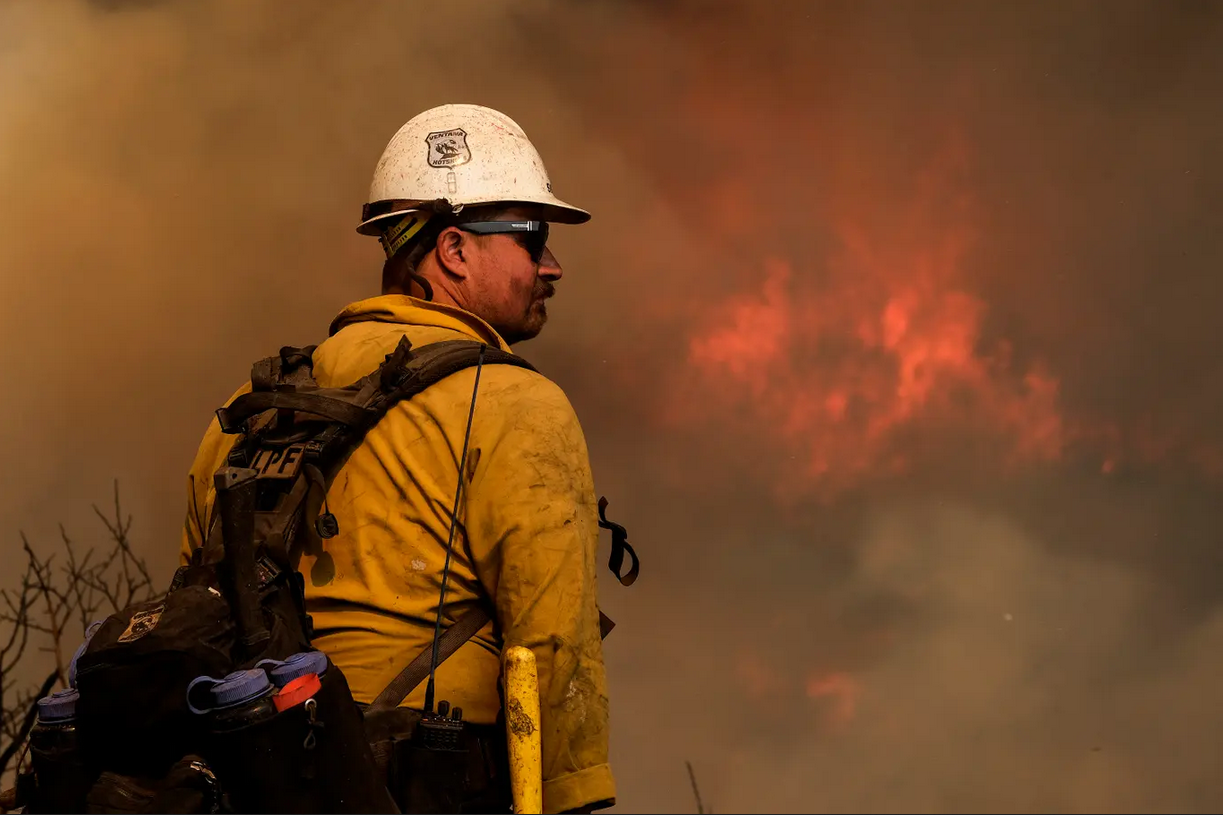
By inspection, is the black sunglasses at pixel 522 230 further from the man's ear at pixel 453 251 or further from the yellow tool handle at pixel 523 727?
the yellow tool handle at pixel 523 727

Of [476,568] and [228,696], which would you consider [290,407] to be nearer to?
[476,568]

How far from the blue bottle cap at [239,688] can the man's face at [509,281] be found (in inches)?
70.4

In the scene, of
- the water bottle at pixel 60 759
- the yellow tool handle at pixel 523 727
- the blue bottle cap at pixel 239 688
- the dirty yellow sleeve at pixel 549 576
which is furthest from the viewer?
the dirty yellow sleeve at pixel 549 576

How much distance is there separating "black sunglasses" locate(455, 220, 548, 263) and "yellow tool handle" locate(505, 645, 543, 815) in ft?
5.55

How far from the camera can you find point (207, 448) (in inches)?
178

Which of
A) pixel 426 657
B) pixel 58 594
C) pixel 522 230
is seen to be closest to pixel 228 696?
pixel 426 657

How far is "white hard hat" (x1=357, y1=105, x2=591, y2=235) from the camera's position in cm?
495

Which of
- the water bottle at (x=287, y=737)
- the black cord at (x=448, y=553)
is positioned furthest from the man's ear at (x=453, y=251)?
the water bottle at (x=287, y=737)

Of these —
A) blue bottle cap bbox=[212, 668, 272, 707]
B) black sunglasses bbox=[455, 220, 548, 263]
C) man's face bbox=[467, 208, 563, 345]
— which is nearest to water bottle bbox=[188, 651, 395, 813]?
blue bottle cap bbox=[212, 668, 272, 707]

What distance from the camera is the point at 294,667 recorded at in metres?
3.33

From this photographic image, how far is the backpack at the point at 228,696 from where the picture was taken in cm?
328

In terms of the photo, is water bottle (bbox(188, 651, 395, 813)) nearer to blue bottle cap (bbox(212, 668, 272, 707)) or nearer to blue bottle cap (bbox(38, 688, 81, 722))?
blue bottle cap (bbox(212, 668, 272, 707))

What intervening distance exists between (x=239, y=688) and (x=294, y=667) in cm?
14

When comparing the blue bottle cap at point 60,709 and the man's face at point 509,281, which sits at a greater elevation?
the man's face at point 509,281
